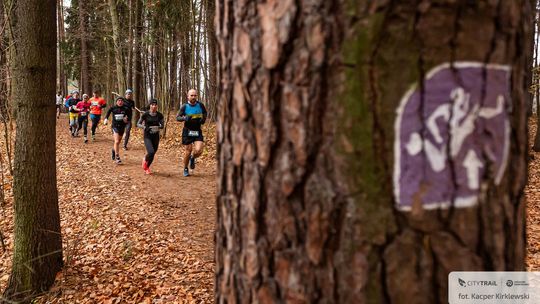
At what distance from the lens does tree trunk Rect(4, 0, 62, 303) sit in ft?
16.8

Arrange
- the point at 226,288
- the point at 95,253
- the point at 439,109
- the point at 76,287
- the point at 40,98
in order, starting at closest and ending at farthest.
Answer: the point at 439,109
the point at 226,288
the point at 40,98
the point at 76,287
the point at 95,253

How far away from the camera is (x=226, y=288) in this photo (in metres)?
1.23

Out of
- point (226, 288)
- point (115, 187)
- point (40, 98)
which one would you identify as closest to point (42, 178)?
point (40, 98)

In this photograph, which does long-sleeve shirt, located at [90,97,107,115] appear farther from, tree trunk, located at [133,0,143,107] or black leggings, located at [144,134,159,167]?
black leggings, located at [144,134,159,167]

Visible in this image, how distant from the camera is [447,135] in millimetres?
936

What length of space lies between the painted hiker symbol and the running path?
4419 millimetres

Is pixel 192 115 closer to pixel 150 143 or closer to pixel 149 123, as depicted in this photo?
pixel 149 123

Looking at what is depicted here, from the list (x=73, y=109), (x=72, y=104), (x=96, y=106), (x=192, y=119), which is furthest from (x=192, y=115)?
(x=72, y=104)

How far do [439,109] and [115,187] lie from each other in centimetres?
998

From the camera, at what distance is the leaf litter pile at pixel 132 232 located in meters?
5.39

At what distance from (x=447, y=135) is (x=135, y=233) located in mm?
7003

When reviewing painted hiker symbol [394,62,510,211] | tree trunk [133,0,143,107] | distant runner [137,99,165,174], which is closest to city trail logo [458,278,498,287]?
painted hiker symbol [394,62,510,211]

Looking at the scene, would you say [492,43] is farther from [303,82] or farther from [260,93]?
[260,93]

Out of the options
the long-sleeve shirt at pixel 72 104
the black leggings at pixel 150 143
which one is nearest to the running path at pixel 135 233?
the black leggings at pixel 150 143
